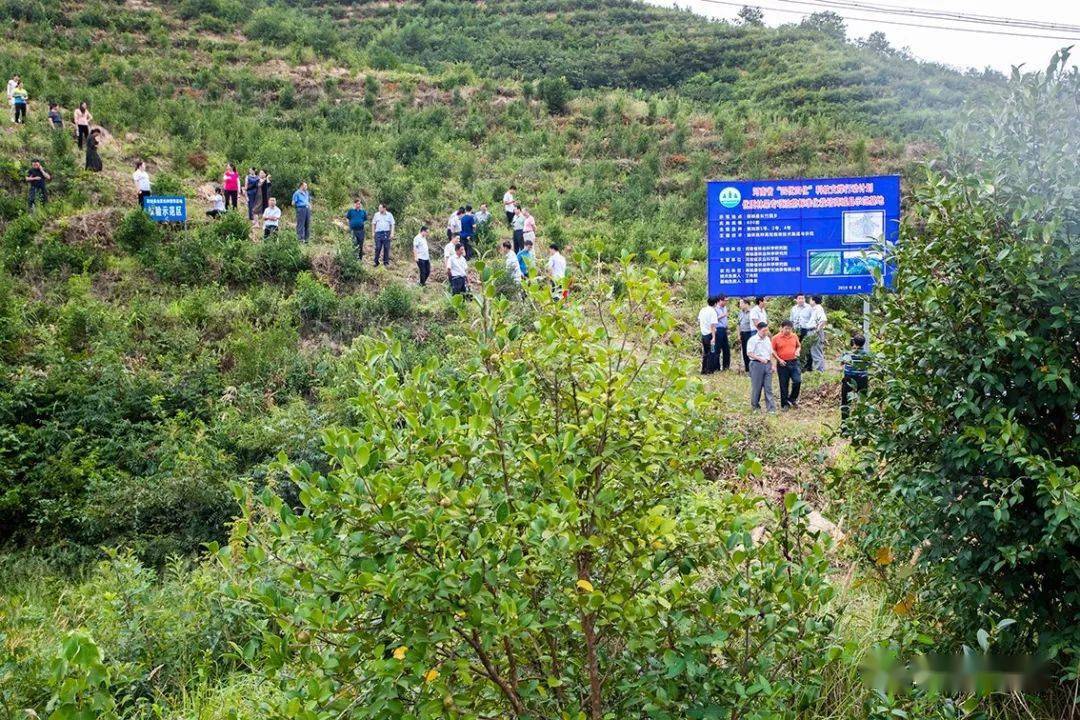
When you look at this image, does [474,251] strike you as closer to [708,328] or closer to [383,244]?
[383,244]

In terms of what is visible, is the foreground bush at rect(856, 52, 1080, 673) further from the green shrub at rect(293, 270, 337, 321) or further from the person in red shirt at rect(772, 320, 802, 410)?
the green shrub at rect(293, 270, 337, 321)

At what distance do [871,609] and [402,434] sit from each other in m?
3.97

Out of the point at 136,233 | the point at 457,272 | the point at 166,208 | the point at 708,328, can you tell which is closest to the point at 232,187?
the point at 166,208

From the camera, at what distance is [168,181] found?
2234 centimetres

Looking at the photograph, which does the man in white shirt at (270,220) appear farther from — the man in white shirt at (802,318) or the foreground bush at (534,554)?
the foreground bush at (534,554)

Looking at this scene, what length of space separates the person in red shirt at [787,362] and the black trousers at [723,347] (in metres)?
1.99

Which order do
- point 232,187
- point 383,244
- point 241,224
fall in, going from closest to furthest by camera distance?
1. point 241,224
2. point 383,244
3. point 232,187

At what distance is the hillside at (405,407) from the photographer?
3.62 m

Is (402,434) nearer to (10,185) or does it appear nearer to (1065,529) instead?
(1065,529)

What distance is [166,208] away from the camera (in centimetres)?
2050

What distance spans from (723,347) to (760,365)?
9.41ft

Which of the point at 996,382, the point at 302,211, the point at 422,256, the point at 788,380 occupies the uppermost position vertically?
the point at 302,211

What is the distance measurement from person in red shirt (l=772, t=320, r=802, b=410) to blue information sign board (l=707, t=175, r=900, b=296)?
0.67 m

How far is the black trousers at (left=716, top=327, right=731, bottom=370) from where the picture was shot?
663 inches
